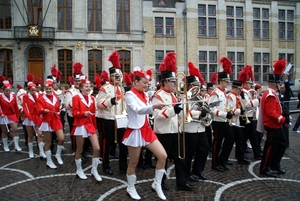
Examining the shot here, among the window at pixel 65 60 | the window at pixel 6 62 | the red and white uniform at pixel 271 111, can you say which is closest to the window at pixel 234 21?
the window at pixel 65 60

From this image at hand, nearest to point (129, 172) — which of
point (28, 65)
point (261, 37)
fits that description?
point (28, 65)

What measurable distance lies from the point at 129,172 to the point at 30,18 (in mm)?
24395

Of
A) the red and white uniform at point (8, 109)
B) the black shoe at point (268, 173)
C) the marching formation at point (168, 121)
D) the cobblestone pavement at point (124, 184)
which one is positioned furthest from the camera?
the red and white uniform at point (8, 109)

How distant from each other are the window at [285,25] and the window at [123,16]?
15966mm

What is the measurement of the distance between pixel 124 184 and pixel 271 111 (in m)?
3.54

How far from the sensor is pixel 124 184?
19.7ft

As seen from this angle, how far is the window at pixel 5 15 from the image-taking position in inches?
1002

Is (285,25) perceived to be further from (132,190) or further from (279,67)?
(132,190)

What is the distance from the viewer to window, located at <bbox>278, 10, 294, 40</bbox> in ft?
97.5

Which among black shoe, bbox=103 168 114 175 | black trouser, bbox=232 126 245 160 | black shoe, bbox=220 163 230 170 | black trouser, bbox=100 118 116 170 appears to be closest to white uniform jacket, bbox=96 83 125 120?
black trouser, bbox=100 118 116 170

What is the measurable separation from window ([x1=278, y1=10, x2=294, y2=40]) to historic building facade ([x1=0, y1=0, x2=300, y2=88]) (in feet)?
0.33

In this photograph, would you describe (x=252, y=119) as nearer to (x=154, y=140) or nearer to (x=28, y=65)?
(x=154, y=140)

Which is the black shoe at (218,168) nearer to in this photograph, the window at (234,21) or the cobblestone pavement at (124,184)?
the cobblestone pavement at (124,184)

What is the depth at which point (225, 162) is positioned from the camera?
23.8 ft
